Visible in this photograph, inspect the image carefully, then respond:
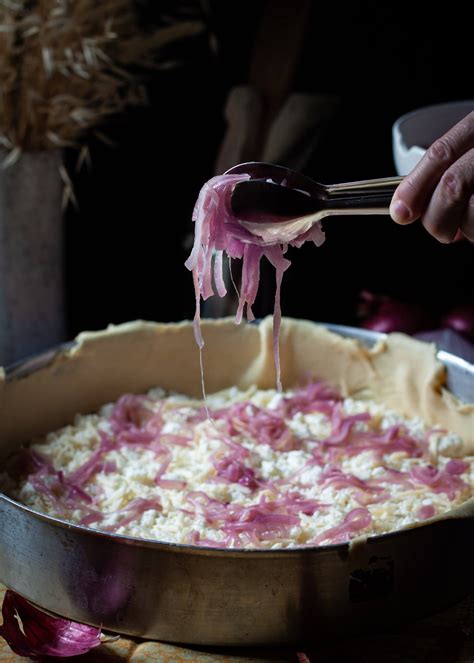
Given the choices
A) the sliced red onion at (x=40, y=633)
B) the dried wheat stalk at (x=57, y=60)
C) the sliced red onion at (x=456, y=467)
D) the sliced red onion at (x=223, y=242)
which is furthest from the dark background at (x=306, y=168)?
the sliced red onion at (x=40, y=633)

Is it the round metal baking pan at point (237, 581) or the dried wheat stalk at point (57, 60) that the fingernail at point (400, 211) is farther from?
the dried wheat stalk at point (57, 60)

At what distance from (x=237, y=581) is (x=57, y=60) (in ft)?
5.39

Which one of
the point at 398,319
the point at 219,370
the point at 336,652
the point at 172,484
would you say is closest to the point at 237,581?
the point at 336,652

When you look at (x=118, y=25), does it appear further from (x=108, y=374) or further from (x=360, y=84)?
(x=108, y=374)

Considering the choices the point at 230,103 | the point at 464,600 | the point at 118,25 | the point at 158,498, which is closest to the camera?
the point at 464,600

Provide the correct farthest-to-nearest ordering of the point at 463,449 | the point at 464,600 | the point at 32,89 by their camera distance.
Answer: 1. the point at 32,89
2. the point at 463,449
3. the point at 464,600

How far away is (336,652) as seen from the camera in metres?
1.26

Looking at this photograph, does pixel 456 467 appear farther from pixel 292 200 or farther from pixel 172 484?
pixel 292 200

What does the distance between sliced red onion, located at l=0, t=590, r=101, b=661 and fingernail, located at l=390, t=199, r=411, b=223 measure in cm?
74

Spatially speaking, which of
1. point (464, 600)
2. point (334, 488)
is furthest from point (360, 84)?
point (464, 600)

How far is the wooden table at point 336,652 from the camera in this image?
4.07 ft

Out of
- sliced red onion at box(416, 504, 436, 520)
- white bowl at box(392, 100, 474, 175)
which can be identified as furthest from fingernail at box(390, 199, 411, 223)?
white bowl at box(392, 100, 474, 175)

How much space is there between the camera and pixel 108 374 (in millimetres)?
1961

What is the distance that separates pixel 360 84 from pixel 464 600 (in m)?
1.99
